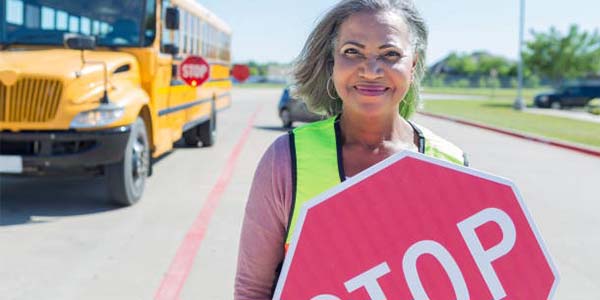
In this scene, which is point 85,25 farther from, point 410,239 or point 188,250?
point 410,239

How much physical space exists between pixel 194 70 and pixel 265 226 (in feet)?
32.4

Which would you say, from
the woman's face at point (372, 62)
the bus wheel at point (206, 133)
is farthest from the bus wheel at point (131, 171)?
the woman's face at point (372, 62)

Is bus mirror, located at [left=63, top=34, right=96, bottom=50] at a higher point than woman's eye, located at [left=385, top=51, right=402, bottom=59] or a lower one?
higher

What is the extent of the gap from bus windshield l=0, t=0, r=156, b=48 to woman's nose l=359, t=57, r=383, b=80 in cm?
668

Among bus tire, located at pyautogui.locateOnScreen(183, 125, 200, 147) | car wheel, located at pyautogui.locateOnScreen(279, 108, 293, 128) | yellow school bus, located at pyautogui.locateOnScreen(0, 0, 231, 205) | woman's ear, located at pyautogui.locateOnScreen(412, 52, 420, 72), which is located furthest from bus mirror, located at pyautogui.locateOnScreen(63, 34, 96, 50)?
car wheel, located at pyautogui.locateOnScreen(279, 108, 293, 128)

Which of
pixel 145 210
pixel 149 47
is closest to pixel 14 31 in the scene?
pixel 149 47

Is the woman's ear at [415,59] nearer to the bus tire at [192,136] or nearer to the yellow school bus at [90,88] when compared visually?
the yellow school bus at [90,88]

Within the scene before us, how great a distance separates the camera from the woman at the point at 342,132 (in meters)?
1.68

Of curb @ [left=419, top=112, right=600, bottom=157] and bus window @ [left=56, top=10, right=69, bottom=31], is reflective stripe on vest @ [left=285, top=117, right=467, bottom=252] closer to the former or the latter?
bus window @ [left=56, top=10, right=69, bottom=31]

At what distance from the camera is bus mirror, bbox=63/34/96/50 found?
23.0 ft

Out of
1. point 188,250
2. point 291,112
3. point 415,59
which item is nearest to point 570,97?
point 291,112

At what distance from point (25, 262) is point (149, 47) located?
365 cm

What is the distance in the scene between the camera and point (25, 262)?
5.18 metres

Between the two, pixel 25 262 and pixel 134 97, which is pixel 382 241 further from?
pixel 134 97
